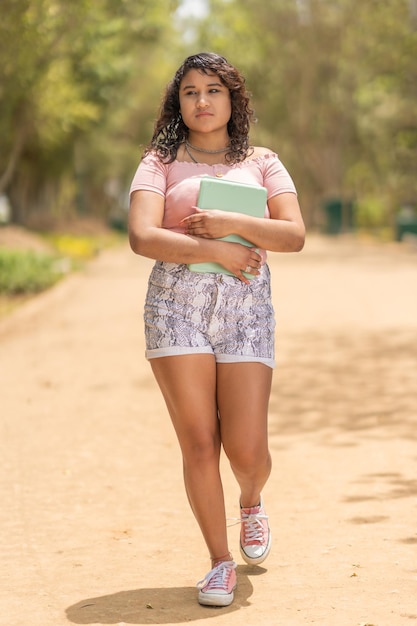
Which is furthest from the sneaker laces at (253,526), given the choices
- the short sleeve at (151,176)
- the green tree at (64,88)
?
the green tree at (64,88)

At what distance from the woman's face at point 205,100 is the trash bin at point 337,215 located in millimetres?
43784

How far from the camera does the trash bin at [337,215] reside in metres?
48.3

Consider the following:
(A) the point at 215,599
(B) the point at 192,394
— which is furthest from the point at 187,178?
(A) the point at 215,599

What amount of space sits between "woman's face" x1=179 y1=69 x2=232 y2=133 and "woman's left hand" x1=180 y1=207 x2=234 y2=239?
1.21 feet

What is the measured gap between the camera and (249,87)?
4909 centimetres

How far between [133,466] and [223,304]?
10.5 ft

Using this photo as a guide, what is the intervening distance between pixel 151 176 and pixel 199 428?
941 mm

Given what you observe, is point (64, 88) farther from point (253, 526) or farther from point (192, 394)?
point (192, 394)

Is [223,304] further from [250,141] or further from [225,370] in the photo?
[250,141]

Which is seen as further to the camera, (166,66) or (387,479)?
(166,66)

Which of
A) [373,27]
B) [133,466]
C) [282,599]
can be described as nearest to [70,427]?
[133,466]

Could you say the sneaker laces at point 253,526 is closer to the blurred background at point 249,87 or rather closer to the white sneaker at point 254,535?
the white sneaker at point 254,535

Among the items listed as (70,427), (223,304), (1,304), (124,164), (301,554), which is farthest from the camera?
(124,164)

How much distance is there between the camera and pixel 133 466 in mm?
7598
